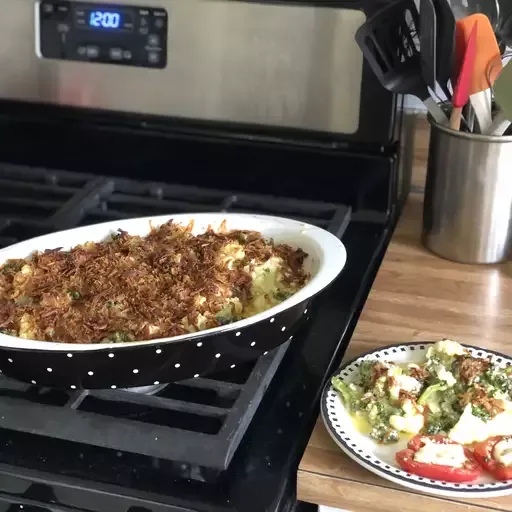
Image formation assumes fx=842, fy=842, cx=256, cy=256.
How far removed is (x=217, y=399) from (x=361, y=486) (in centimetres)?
16

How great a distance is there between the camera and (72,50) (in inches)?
43.8

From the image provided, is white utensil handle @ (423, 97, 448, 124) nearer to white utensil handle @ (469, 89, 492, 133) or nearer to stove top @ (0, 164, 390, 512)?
white utensil handle @ (469, 89, 492, 133)

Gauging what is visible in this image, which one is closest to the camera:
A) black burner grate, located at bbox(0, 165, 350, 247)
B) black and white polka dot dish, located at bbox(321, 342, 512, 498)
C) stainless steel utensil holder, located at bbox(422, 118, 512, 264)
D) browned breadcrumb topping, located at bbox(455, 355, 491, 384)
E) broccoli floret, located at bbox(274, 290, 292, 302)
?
black and white polka dot dish, located at bbox(321, 342, 512, 498)

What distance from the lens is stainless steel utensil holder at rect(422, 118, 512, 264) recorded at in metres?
0.94

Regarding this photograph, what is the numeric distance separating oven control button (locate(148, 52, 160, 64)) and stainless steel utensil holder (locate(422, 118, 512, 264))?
360 mm

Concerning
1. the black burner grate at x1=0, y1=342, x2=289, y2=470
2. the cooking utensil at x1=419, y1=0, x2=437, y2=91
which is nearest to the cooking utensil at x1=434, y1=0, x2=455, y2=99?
the cooking utensil at x1=419, y1=0, x2=437, y2=91

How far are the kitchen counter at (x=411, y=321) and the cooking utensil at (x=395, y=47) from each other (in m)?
0.20

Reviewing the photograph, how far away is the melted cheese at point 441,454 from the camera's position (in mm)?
645

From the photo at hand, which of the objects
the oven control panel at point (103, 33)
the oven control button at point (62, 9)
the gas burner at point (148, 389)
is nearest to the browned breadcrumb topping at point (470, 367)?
the gas burner at point (148, 389)

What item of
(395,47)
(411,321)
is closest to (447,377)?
(411,321)

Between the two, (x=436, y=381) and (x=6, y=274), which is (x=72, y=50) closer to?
(x=6, y=274)

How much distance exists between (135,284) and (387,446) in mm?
297

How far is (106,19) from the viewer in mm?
1072

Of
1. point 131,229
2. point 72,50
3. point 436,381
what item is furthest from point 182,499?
point 72,50
